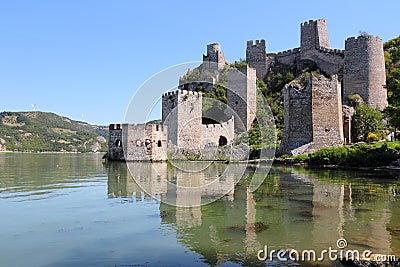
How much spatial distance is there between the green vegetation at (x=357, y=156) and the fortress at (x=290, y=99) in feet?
5.04

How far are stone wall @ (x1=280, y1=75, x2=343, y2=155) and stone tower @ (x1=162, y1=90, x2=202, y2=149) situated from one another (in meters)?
11.2

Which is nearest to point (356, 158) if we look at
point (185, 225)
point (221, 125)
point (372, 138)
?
point (372, 138)

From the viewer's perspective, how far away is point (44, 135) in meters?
107

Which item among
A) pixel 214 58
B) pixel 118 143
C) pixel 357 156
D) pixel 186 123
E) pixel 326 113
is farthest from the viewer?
pixel 214 58

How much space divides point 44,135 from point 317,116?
3827 inches

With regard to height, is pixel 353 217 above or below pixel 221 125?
below

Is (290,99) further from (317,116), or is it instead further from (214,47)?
(214,47)

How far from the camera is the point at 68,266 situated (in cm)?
469

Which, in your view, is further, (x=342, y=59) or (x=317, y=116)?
(x=342, y=59)

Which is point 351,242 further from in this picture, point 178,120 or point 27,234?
point 178,120

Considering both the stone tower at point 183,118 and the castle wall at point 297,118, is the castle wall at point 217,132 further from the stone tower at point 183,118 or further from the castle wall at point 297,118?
the castle wall at point 297,118

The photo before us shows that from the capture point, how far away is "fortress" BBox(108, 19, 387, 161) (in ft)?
78.0

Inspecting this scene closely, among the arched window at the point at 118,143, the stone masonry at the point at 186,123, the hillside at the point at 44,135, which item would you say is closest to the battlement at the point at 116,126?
the arched window at the point at 118,143

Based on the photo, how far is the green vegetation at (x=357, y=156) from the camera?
18.9 m
